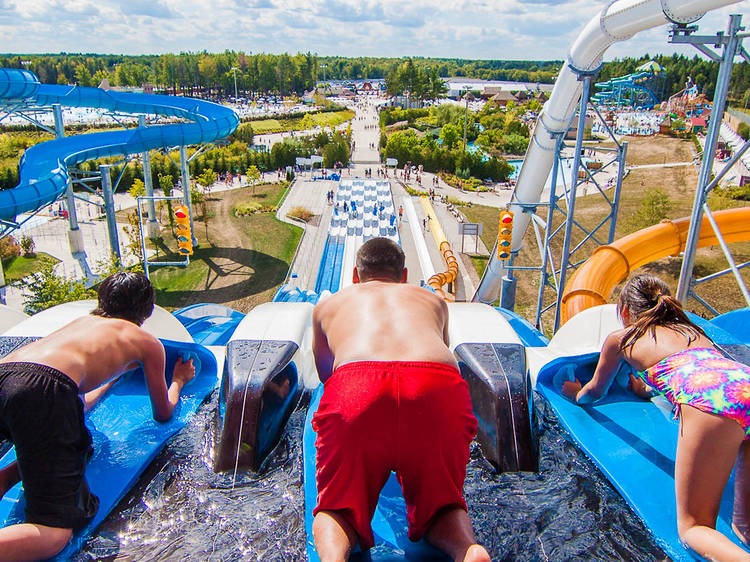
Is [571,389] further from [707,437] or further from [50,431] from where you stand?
[50,431]

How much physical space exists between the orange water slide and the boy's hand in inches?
191

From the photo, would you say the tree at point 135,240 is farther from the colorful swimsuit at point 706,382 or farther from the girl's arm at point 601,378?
the colorful swimsuit at point 706,382

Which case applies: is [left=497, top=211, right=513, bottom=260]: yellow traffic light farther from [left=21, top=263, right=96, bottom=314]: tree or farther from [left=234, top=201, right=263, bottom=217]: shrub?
[left=234, top=201, right=263, bottom=217]: shrub

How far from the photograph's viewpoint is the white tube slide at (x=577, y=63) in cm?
529

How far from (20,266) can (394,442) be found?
19.6 m

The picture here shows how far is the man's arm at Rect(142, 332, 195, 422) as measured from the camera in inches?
121

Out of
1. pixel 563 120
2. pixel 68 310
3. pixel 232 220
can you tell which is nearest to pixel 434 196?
pixel 232 220

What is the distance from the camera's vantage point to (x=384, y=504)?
9.05 feet

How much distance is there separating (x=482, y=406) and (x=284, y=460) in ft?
4.11

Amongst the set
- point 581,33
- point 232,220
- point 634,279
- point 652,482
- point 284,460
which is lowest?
point 232,220

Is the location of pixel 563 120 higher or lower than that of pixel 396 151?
higher

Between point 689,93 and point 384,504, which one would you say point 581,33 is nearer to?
point 384,504

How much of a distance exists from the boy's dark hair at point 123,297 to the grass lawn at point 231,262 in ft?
40.9

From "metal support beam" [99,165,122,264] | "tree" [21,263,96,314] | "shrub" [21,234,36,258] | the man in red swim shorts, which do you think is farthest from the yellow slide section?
"shrub" [21,234,36,258]
